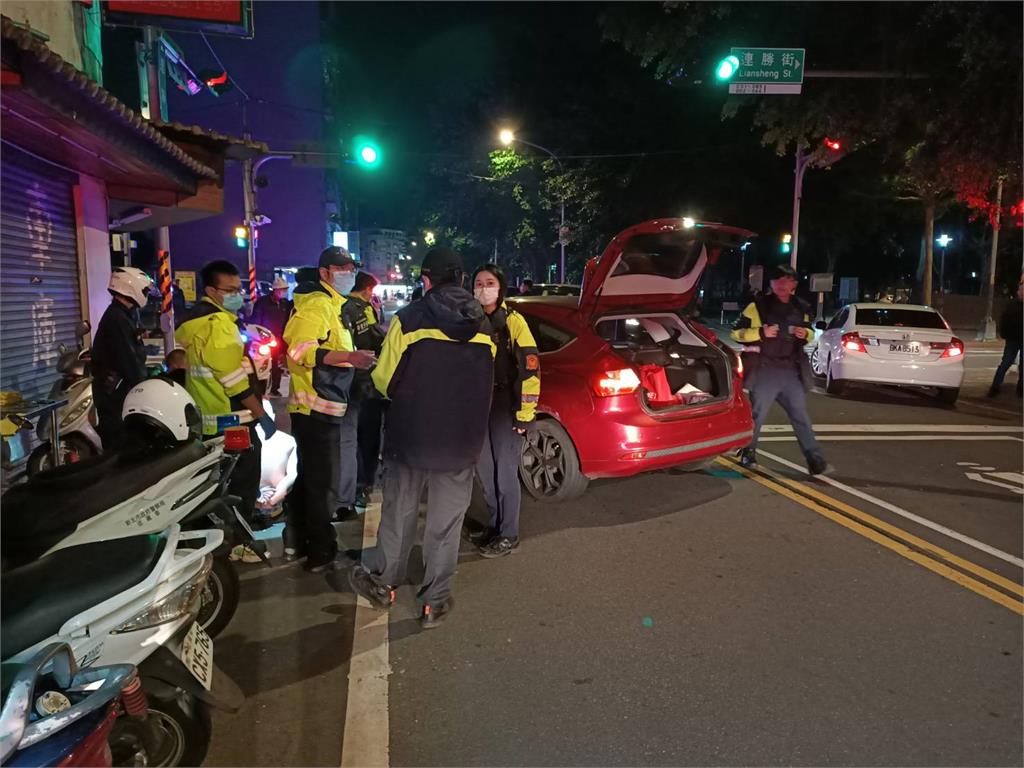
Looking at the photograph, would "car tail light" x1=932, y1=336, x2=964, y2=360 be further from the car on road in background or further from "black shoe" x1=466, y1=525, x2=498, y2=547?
"black shoe" x1=466, y1=525, x2=498, y2=547

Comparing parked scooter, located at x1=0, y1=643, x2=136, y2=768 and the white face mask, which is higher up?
the white face mask

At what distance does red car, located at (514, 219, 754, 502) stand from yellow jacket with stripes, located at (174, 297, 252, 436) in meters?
2.40

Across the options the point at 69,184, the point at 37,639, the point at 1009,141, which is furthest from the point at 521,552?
the point at 1009,141

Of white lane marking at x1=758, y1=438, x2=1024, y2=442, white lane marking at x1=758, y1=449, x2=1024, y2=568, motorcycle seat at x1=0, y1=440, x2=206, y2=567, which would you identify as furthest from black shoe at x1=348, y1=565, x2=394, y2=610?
white lane marking at x1=758, y1=438, x2=1024, y2=442

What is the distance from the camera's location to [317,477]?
Result: 179 inches

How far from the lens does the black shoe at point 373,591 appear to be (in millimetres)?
4098

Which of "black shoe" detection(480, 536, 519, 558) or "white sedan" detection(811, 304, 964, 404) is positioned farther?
"white sedan" detection(811, 304, 964, 404)

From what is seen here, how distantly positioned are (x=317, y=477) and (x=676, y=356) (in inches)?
140

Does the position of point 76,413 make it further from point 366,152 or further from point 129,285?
point 366,152

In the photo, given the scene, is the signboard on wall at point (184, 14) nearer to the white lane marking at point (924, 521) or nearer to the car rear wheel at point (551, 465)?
the car rear wheel at point (551, 465)

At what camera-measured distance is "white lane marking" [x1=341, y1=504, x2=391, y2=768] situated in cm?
288

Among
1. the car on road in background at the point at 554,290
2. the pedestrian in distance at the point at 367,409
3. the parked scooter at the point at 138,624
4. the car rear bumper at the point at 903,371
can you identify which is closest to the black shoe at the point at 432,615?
the parked scooter at the point at 138,624

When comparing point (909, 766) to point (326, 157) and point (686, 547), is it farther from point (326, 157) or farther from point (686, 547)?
point (326, 157)

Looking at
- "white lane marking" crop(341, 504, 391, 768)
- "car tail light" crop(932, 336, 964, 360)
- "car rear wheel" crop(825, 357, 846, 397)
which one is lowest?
"white lane marking" crop(341, 504, 391, 768)
